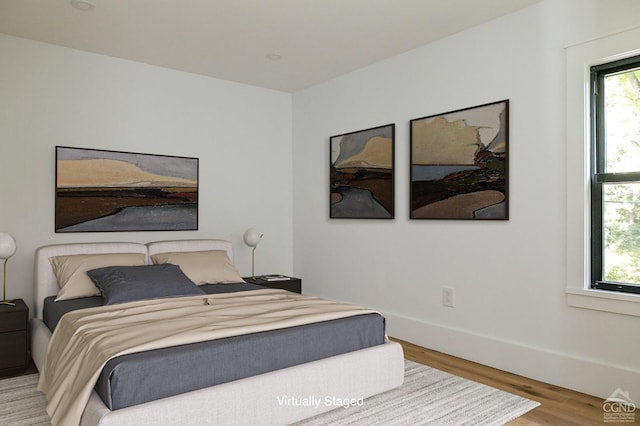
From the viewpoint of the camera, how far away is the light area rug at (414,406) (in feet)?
8.14

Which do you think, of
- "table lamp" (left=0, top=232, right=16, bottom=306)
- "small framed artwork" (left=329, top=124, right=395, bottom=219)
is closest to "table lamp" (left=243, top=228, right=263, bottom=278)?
"small framed artwork" (left=329, top=124, right=395, bottom=219)

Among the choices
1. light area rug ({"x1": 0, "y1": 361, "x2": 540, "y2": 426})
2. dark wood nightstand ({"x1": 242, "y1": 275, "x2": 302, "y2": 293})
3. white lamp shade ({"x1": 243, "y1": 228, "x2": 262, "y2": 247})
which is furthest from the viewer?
white lamp shade ({"x1": 243, "y1": 228, "x2": 262, "y2": 247})

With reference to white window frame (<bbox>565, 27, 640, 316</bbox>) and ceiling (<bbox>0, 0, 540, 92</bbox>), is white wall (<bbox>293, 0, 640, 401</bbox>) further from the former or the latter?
ceiling (<bbox>0, 0, 540, 92</bbox>)

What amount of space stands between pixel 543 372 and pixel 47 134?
14.1 ft

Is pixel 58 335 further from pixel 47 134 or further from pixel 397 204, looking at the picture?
pixel 397 204

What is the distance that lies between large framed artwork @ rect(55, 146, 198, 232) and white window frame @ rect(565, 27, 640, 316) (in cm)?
338

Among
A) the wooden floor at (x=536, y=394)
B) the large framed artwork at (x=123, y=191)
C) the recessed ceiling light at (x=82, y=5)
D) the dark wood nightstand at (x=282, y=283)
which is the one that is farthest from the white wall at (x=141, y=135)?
the wooden floor at (x=536, y=394)

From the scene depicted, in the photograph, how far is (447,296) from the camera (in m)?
3.76

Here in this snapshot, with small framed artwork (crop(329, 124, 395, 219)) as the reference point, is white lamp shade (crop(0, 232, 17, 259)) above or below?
below

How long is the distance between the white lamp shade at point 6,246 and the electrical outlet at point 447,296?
11.0 feet

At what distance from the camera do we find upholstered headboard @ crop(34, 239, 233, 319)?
3.56 meters

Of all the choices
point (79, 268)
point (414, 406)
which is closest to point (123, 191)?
point (79, 268)

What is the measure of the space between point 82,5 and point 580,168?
3.51 metres

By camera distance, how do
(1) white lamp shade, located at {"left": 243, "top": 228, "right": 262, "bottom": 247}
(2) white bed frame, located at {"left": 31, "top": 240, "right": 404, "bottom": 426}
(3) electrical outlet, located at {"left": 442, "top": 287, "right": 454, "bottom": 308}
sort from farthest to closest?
1. (1) white lamp shade, located at {"left": 243, "top": 228, "right": 262, "bottom": 247}
2. (3) electrical outlet, located at {"left": 442, "top": 287, "right": 454, "bottom": 308}
3. (2) white bed frame, located at {"left": 31, "top": 240, "right": 404, "bottom": 426}
